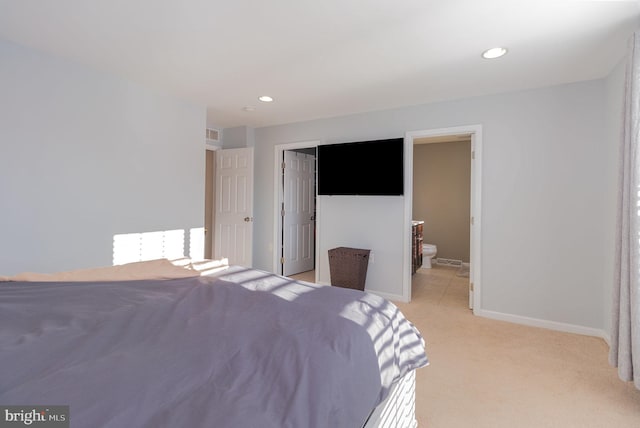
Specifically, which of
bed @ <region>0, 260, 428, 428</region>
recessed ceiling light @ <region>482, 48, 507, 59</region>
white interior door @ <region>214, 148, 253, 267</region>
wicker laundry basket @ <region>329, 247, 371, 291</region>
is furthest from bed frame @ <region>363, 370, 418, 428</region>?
white interior door @ <region>214, 148, 253, 267</region>

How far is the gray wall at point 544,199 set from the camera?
294cm

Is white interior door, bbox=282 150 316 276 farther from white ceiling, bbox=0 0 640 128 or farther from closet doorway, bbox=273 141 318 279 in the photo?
white ceiling, bbox=0 0 640 128

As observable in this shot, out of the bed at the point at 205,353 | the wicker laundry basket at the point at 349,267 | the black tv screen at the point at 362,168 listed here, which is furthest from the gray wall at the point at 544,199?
the bed at the point at 205,353

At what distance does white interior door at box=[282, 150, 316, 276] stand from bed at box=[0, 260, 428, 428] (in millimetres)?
3294

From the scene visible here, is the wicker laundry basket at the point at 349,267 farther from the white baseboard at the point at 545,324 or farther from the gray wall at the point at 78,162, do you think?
the gray wall at the point at 78,162

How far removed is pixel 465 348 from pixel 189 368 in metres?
2.45

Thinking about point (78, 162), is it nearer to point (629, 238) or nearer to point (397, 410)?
point (397, 410)

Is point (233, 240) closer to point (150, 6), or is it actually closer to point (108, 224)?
point (108, 224)

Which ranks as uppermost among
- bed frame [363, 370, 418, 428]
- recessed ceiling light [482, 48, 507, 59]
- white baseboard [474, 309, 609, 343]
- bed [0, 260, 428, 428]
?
recessed ceiling light [482, 48, 507, 59]

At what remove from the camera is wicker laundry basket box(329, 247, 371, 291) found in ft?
12.8

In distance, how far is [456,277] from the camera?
16.5 ft

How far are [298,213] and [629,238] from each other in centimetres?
398

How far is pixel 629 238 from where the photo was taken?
1.95 m

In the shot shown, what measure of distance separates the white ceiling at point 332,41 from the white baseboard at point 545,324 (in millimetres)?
2284
